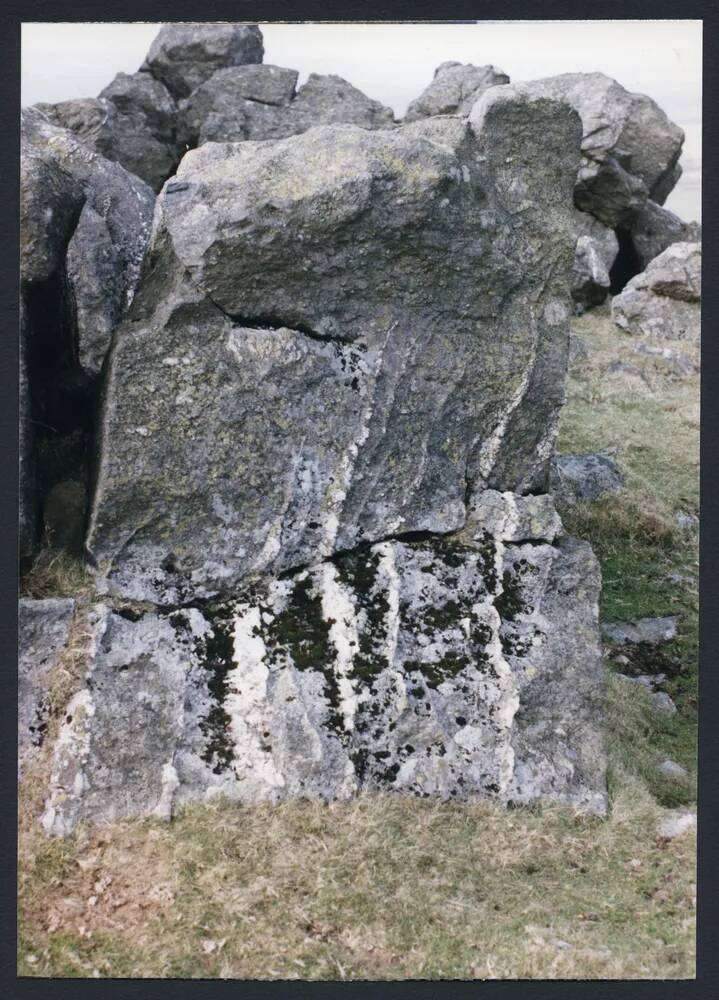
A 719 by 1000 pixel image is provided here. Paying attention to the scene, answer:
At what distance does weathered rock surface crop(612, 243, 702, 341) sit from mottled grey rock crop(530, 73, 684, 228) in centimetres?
310

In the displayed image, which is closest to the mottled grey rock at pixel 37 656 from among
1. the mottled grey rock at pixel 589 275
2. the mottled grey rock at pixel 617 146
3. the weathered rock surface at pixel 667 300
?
the mottled grey rock at pixel 589 275

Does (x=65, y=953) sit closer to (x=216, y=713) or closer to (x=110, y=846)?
(x=110, y=846)

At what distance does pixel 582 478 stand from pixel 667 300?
10634 mm

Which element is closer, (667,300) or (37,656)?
(37,656)

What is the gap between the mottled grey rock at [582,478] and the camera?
1291cm

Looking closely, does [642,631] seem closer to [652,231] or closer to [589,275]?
[589,275]

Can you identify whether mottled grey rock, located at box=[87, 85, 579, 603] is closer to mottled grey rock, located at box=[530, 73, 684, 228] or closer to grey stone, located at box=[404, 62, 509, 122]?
mottled grey rock, located at box=[530, 73, 684, 228]

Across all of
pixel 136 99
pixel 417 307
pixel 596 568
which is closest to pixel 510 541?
pixel 596 568

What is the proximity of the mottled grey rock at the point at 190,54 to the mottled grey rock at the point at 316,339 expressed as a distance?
1970cm

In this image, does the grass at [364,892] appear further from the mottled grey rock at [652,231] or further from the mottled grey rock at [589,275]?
the mottled grey rock at [652,231]

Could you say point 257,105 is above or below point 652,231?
above

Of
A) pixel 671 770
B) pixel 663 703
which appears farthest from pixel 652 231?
pixel 671 770

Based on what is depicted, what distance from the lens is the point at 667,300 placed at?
2228 cm

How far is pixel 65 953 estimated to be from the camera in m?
6.07
